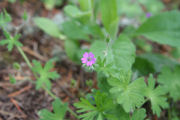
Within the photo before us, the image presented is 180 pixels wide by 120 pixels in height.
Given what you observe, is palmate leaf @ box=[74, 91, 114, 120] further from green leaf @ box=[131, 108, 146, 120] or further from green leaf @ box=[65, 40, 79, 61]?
green leaf @ box=[65, 40, 79, 61]

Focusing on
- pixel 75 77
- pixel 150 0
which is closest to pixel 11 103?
pixel 75 77

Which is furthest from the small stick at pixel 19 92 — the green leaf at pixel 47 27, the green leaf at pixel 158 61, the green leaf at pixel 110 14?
the green leaf at pixel 158 61

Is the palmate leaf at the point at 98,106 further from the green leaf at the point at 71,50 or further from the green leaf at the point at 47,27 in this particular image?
the green leaf at the point at 47,27

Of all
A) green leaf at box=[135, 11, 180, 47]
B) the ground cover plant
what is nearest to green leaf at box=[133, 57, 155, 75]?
the ground cover plant

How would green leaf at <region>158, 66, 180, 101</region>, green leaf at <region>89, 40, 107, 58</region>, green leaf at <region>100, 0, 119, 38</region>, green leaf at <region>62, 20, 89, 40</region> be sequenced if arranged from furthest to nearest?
green leaf at <region>62, 20, 89, 40</region>
green leaf at <region>100, 0, 119, 38</region>
green leaf at <region>158, 66, 180, 101</region>
green leaf at <region>89, 40, 107, 58</region>

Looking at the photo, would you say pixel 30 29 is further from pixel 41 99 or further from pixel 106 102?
pixel 106 102

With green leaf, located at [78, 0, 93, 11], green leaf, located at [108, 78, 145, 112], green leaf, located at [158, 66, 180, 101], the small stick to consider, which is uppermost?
green leaf, located at [78, 0, 93, 11]

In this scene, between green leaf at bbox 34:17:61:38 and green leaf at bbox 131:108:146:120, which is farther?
green leaf at bbox 34:17:61:38
